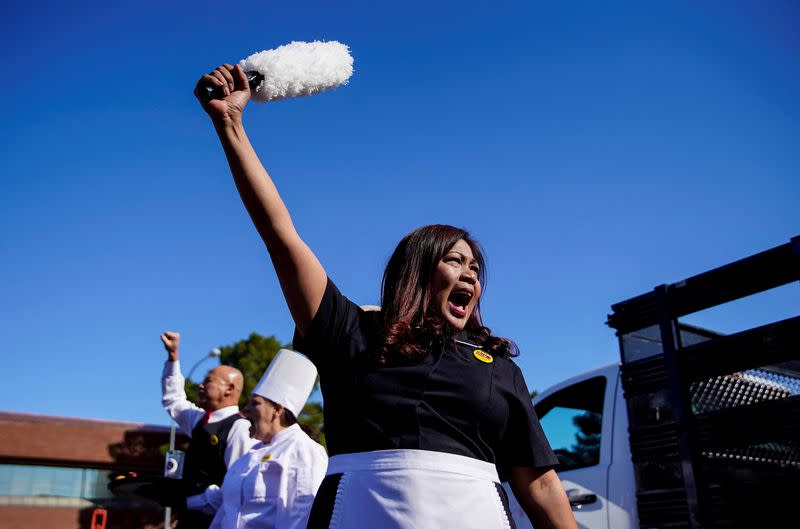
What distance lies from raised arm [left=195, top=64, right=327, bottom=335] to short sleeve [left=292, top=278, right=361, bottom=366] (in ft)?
0.06

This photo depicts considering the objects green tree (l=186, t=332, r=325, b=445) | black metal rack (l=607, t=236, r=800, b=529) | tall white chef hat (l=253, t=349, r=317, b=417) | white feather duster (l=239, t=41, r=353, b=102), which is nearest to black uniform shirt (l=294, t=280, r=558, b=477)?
white feather duster (l=239, t=41, r=353, b=102)

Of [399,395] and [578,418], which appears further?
[578,418]

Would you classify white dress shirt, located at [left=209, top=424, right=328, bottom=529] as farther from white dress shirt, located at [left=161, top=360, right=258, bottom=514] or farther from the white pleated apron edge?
the white pleated apron edge

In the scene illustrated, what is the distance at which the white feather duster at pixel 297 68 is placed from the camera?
1.77 m

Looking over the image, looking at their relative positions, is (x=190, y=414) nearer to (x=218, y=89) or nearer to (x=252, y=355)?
(x=218, y=89)

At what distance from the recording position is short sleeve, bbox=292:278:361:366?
5.51 ft

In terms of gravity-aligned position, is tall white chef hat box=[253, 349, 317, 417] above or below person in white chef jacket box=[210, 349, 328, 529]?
above

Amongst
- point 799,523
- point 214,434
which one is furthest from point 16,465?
point 799,523

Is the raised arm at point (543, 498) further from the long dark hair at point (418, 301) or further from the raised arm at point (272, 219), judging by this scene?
the raised arm at point (272, 219)

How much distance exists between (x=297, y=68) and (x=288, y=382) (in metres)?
3.73

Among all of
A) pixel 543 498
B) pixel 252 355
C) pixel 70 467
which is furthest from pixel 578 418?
pixel 252 355

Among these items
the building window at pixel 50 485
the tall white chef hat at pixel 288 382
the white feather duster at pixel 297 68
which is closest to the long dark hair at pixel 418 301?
the white feather duster at pixel 297 68

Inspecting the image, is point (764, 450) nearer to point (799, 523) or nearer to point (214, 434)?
point (799, 523)

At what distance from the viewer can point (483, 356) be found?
75.8 inches
